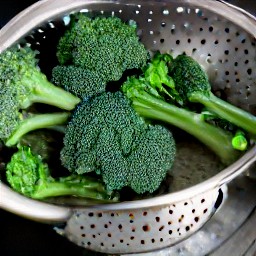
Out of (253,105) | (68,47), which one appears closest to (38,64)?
(68,47)

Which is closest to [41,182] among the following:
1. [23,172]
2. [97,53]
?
[23,172]

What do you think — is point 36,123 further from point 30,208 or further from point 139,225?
point 139,225

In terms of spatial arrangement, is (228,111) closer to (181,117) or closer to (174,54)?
(181,117)

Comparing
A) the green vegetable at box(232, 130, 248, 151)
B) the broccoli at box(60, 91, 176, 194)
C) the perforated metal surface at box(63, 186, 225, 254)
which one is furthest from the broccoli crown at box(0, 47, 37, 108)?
the green vegetable at box(232, 130, 248, 151)

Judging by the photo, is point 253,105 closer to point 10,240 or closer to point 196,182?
point 196,182

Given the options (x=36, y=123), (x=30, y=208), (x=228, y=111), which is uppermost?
(x=228, y=111)

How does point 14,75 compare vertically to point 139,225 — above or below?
above

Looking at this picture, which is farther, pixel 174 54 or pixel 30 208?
pixel 174 54

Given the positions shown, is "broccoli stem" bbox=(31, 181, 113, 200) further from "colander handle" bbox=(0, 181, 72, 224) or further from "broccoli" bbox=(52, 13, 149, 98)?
"broccoli" bbox=(52, 13, 149, 98)
